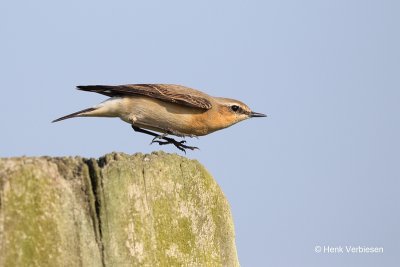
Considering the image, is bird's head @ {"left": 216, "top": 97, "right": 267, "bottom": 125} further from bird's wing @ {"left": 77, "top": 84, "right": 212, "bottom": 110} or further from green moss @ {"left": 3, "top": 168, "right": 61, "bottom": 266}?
green moss @ {"left": 3, "top": 168, "right": 61, "bottom": 266}

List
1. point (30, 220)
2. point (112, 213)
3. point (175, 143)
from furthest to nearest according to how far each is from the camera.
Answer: point (175, 143)
point (112, 213)
point (30, 220)

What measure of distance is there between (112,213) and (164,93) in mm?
6842

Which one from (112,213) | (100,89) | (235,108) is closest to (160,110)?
(100,89)

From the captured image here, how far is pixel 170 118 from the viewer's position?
10.3m

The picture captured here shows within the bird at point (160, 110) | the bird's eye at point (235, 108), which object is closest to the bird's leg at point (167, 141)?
the bird at point (160, 110)

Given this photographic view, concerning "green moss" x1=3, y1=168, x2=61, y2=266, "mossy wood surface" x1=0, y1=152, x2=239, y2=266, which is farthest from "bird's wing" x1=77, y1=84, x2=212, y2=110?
"green moss" x1=3, y1=168, x2=61, y2=266

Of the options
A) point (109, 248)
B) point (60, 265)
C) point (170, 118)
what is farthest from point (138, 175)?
point (170, 118)

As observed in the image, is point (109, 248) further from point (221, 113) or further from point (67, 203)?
point (221, 113)

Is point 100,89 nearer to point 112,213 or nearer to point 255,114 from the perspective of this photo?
point 255,114

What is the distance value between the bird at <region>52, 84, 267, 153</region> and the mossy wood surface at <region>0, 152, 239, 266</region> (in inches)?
222

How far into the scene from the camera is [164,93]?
415 inches

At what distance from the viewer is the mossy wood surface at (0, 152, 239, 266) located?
3.43 metres

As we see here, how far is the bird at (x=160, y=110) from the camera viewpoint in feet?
33.7

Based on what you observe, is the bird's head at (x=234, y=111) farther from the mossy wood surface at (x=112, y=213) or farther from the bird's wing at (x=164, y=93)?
the mossy wood surface at (x=112, y=213)
